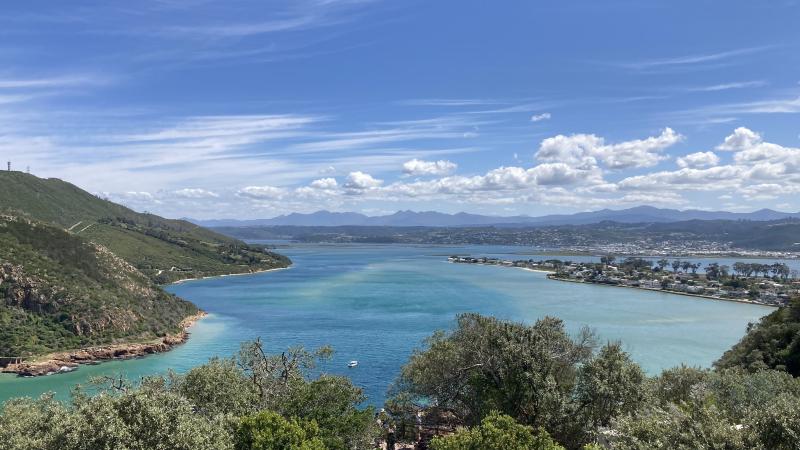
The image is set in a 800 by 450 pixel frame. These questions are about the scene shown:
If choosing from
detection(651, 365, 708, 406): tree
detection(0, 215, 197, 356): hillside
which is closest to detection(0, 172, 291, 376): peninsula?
detection(0, 215, 197, 356): hillside

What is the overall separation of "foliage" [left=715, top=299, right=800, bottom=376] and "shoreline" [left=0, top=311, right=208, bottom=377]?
226ft

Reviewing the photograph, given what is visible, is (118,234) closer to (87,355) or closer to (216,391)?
(87,355)

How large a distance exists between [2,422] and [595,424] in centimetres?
2695

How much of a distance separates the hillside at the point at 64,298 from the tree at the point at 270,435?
Answer: 56739 millimetres

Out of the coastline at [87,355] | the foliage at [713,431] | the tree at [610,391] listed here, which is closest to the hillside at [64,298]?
the coastline at [87,355]

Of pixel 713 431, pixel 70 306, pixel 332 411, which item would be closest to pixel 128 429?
pixel 332 411

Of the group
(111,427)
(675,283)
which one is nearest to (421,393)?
(111,427)

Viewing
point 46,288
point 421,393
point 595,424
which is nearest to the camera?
point 595,424

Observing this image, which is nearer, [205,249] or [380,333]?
[380,333]

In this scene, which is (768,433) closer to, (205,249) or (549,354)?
(549,354)

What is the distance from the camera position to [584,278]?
16425 centimetres

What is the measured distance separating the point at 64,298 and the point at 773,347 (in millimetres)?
85980

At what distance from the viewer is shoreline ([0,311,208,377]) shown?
58219mm

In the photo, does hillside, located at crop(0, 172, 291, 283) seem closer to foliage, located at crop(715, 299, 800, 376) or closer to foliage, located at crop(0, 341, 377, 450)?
foliage, located at crop(0, 341, 377, 450)
